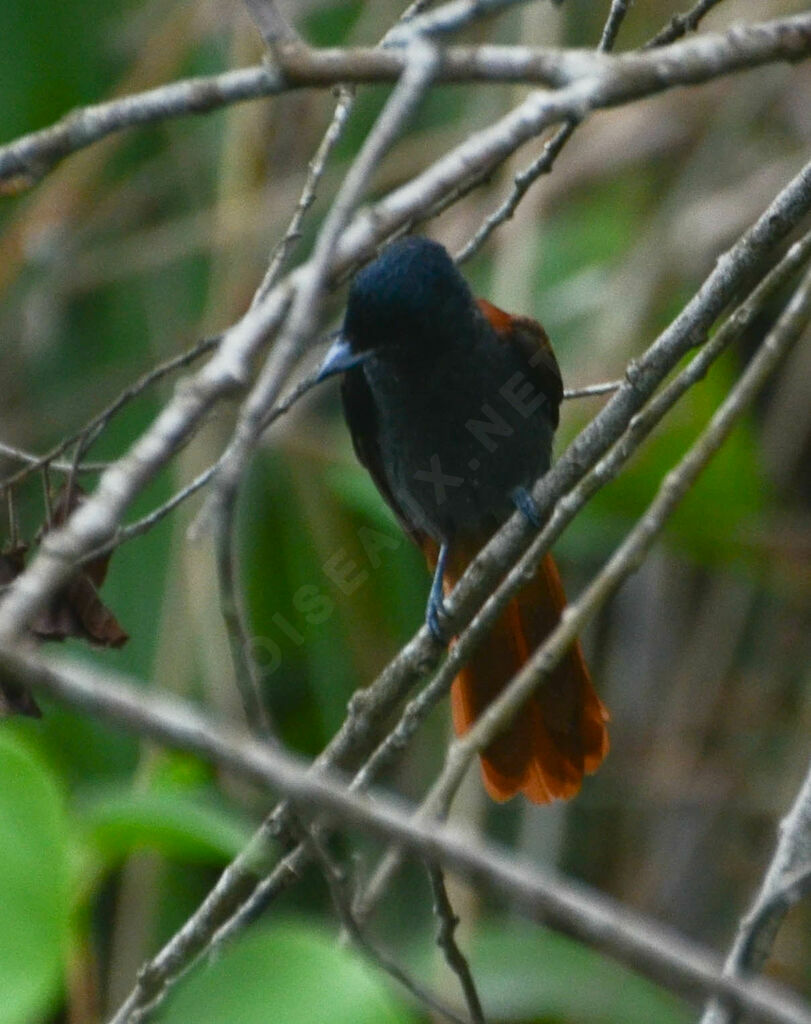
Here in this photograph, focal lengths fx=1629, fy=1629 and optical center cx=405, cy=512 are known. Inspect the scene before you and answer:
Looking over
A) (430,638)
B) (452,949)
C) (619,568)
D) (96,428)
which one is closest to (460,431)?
(430,638)

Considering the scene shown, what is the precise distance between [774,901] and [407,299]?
2.20 m

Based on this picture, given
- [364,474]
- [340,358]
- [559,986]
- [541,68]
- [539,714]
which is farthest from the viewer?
[364,474]

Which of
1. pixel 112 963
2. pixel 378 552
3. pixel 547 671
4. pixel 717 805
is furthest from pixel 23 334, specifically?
pixel 547 671

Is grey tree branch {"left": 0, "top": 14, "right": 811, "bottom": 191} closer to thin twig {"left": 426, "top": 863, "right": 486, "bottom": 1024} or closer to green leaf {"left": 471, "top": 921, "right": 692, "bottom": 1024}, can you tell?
thin twig {"left": 426, "top": 863, "right": 486, "bottom": 1024}

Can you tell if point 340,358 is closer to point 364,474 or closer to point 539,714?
point 539,714

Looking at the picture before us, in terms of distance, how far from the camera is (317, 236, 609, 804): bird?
4094 millimetres

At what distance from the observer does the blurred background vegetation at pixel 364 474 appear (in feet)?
18.5

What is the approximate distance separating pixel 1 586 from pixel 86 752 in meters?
3.14

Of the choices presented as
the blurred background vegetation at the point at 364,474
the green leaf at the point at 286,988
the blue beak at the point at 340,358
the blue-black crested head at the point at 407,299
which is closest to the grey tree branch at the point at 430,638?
the blue beak at the point at 340,358

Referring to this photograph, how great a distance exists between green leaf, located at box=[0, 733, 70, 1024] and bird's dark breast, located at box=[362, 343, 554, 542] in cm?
275

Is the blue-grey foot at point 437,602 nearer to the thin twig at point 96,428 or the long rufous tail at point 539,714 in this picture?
the long rufous tail at point 539,714

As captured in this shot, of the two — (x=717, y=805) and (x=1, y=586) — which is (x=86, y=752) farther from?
(x=1, y=586)

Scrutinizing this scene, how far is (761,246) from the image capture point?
269cm

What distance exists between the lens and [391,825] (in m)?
1.41
